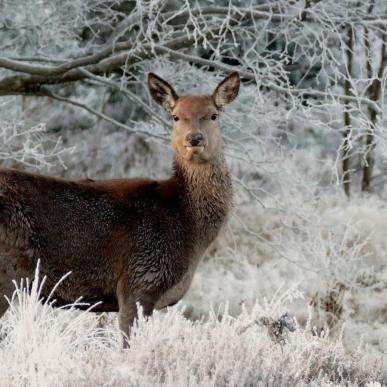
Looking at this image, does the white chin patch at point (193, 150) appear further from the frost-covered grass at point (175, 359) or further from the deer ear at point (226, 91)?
the frost-covered grass at point (175, 359)

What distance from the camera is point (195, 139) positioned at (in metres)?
6.41

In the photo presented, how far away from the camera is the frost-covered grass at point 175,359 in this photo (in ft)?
16.3

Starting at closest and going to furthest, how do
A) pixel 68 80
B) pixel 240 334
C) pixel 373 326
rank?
pixel 240 334
pixel 68 80
pixel 373 326

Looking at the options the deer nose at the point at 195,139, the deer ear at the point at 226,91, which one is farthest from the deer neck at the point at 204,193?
the deer ear at the point at 226,91

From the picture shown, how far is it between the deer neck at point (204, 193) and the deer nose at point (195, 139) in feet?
0.95

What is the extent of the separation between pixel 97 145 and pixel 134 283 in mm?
8919

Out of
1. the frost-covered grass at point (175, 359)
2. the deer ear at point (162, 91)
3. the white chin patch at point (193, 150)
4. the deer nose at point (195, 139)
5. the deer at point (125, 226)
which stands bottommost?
the frost-covered grass at point (175, 359)

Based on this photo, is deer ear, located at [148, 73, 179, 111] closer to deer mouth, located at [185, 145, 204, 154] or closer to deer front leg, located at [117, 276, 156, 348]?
deer mouth, located at [185, 145, 204, 154]

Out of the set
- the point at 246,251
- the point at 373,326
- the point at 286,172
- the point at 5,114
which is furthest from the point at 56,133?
the point at 373,326

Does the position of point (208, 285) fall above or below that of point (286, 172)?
below

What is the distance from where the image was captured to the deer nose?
21.0 feet

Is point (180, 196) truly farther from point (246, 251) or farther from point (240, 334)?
point (246, 251)

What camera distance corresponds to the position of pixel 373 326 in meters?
11.1

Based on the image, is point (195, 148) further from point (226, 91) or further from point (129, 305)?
point (129, 305)
